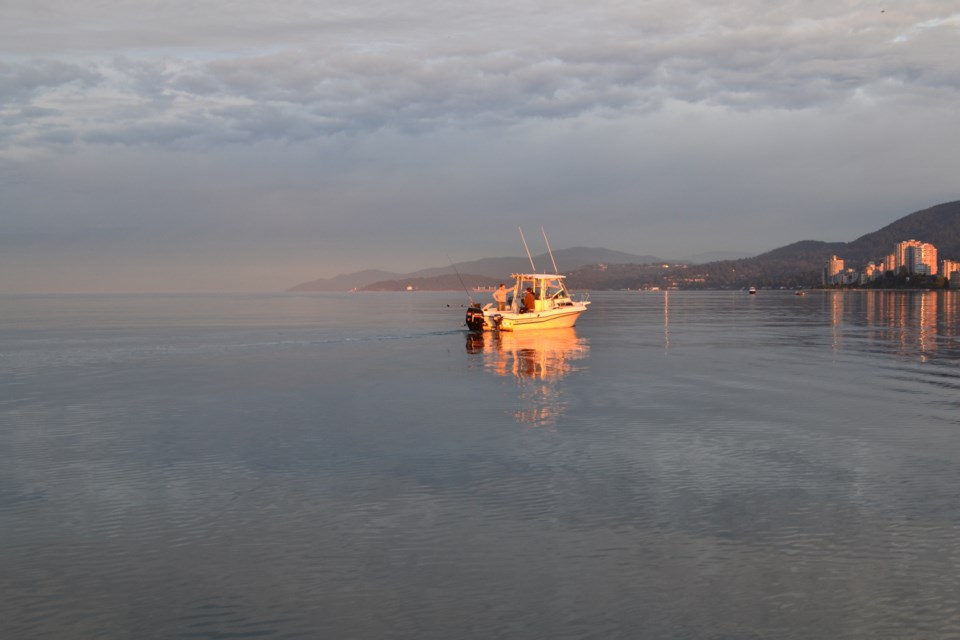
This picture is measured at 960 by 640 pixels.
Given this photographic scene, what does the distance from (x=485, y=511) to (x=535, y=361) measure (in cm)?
2736

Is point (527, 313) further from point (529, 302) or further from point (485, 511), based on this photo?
point (485, 511)

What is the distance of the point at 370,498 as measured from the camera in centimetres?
1377

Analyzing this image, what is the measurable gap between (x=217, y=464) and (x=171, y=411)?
854 centimetres

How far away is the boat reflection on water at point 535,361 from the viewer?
79.5 ft

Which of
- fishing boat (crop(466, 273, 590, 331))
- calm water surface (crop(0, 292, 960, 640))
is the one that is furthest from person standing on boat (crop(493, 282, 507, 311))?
calm water surface (crop(0, 292, 960, 640))

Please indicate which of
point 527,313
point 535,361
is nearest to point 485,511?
point 535,361

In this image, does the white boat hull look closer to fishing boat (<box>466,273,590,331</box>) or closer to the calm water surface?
fishing boat (<box>466,273,590,331</box>)

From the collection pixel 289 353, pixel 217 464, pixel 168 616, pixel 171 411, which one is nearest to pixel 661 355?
pixel 289 353

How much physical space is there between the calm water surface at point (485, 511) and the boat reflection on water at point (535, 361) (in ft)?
1.52

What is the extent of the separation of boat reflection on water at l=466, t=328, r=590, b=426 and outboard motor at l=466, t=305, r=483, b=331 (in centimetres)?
77

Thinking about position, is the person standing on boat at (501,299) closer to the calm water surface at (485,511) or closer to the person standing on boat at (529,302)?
the person standing on boat at (529,302)

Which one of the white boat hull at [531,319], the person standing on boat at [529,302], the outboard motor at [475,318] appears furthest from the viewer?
the person standing on boat at [529,302]

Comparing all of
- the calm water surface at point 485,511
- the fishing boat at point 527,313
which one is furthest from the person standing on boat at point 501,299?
the calm water surface at point 485,511

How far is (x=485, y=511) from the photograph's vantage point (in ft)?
42.4
